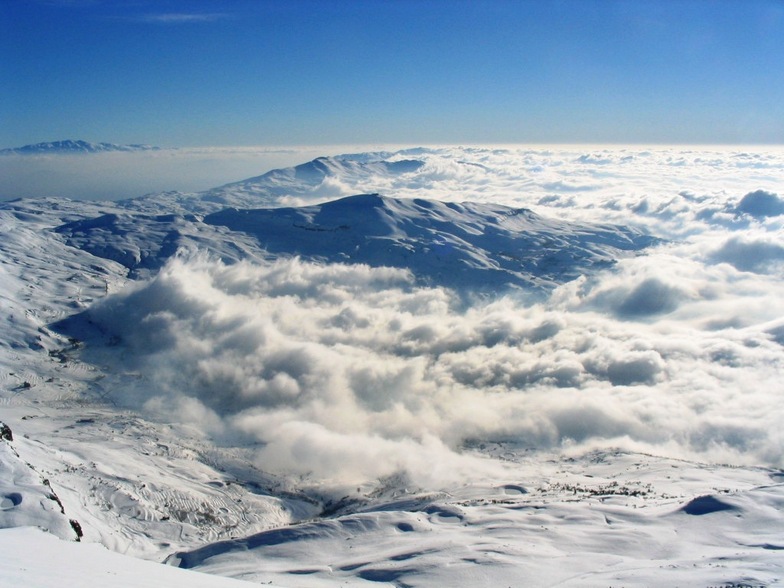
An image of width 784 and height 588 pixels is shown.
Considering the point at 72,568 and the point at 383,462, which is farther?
the point at 383,462

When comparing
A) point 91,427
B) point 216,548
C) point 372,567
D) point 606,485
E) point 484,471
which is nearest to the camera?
point 372,567

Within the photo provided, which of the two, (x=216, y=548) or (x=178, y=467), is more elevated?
(x=216, y=548)

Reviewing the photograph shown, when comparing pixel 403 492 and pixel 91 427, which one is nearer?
pixel 403 492

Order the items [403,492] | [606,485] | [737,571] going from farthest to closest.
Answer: [403,492]
[606,485]
[737,571]

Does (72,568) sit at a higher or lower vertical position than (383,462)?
higher

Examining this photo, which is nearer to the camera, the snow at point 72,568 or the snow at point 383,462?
the snow at point 72,568

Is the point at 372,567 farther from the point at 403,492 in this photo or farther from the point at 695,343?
the point at 695,343

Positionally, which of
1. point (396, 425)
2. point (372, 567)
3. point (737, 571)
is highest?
point (737, 571)

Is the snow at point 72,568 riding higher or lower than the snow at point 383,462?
higher

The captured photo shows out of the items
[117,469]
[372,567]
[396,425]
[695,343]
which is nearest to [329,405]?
[396,425]

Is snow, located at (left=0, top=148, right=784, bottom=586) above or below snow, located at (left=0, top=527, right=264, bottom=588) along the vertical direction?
below

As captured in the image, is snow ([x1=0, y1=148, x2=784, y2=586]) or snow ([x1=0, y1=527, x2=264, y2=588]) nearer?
snow ([x1=0, y1=527, x2=264, y2=588])
